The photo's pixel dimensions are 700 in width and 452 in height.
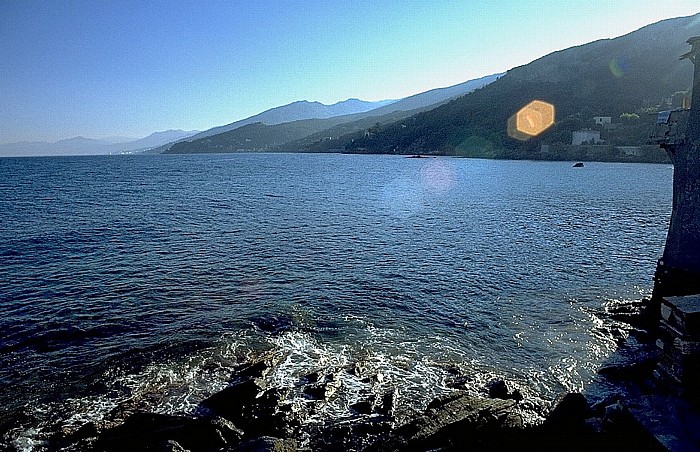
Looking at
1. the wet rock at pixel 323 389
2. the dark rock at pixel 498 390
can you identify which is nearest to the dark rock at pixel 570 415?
the dark rock at pixel 498 390

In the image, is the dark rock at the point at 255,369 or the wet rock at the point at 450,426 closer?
the wet rock at the point at 450,426

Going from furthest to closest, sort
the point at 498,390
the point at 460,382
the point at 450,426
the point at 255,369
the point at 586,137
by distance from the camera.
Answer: the point at 586,137, the point at 255,369, the point at 460,382, the point at 498,390, the point at 450,426

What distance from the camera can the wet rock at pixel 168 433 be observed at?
11.2 m

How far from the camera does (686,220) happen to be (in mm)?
19062

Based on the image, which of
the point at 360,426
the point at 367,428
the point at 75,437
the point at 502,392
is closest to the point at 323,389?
the point at 360,426

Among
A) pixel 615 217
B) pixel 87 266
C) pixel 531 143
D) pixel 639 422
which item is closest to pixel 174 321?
pixel 87 266

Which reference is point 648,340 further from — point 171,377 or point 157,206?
point 157,206

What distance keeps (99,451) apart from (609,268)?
3052cm

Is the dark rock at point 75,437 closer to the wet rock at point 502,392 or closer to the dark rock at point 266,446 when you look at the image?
the dark rock at point 266,446

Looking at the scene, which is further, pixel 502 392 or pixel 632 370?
pixel 632 370

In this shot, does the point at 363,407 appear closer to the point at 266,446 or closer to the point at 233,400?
the point at 233,400

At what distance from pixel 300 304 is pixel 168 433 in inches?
456

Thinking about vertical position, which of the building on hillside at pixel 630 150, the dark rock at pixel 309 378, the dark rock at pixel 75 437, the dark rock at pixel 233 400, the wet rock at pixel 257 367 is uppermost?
the dark rock at pixel 75 437

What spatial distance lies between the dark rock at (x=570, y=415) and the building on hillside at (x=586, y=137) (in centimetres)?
17982
